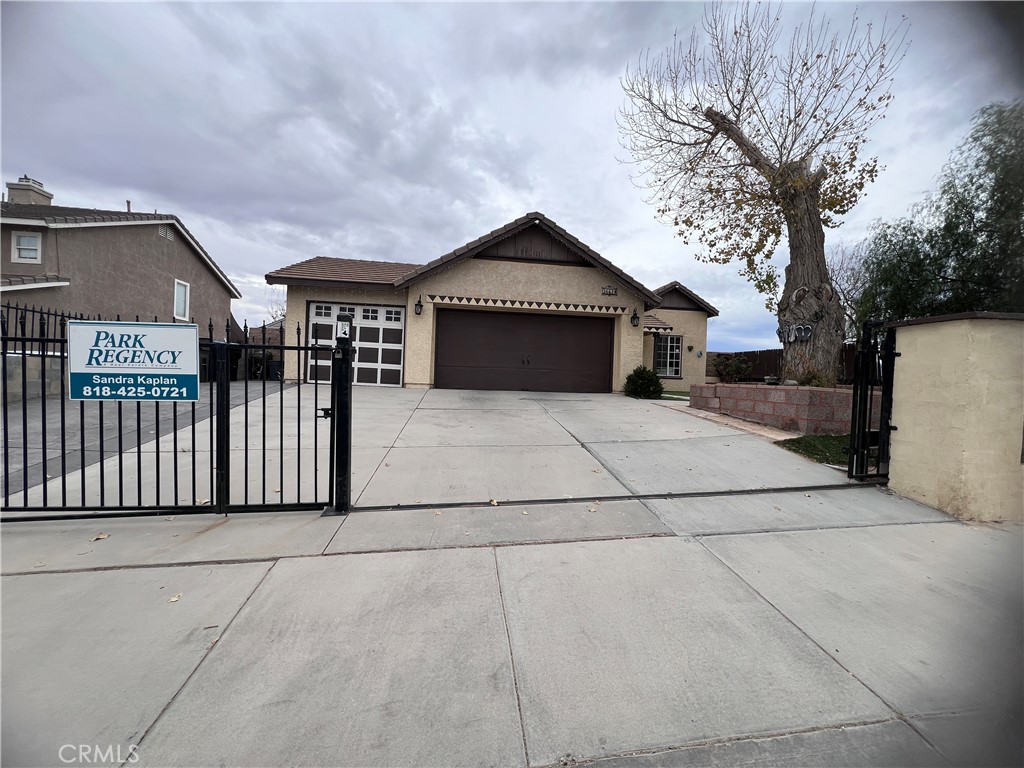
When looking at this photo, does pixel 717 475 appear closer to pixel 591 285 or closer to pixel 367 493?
pixel 367 493

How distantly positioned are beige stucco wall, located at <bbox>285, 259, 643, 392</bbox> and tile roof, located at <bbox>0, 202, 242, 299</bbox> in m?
7.66

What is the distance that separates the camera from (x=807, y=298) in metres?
9.46

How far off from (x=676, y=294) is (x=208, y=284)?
22751 mm

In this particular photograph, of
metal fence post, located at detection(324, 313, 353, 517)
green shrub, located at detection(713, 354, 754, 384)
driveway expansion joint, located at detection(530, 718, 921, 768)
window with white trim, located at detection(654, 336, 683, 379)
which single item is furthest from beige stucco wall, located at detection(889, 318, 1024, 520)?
window with white trim, located at detection(654, 336, 683, 379)

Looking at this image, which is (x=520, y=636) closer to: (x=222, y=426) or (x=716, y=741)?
(x=716, y=741)

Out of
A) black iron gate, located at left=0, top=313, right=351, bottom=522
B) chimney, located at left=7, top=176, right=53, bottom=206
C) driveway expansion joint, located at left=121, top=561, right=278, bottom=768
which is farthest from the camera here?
chimney, located at left=7, top=176, right=53, bottom=206

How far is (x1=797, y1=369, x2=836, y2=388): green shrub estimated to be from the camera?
8.45 metres

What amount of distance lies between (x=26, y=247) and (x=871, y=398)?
2182 cm

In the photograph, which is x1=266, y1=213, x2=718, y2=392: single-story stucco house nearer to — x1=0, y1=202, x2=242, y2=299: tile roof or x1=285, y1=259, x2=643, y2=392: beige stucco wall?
x1=285, y1=259, x2=643, y2=392: beige stucco wall

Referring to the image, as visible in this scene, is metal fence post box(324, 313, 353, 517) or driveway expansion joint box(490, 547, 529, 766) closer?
driveway expansion joint box(490, 547, 529, 766)

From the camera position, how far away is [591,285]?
14.0 metres

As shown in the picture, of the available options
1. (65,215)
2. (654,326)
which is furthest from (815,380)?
(65,215)

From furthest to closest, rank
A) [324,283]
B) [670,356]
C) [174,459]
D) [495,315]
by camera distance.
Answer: [670,356]
[495,315]
[324,283]
[174,459]

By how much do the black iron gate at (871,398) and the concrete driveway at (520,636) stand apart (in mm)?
691
